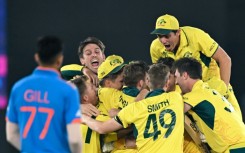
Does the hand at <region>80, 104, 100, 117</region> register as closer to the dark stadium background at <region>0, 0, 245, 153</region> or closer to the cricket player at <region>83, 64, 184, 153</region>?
the cricket player at <region>83, 64, 184, 153</region>

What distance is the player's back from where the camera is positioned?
24.4 feet

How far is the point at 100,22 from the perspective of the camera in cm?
1277

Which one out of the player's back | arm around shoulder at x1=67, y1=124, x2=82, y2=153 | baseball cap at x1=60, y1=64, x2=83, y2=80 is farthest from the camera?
baseball cap at x1=60, y1=64, x2=83, y2=80

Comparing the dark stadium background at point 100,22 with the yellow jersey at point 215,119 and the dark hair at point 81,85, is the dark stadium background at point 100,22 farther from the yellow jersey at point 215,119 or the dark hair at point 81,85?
the dark hair at point 81,85

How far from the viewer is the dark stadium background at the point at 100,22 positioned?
499 inches

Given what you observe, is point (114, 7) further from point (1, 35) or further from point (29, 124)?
point (29, 124)

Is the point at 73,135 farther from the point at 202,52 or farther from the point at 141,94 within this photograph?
the point at 202,52

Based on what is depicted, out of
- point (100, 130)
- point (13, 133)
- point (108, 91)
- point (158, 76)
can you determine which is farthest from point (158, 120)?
point (13, 133)

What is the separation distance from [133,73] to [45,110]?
5.68 ft

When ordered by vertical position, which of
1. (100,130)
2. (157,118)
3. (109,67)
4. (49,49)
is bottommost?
(100,130)

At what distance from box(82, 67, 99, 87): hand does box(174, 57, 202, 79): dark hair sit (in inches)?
49.7

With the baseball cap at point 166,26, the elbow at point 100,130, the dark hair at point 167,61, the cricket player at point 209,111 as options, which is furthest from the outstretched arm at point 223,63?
the elbow at point 100,130

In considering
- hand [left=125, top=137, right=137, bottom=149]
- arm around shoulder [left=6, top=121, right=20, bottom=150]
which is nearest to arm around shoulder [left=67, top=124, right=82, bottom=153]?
arm around shoulder [left=6, top=121, right=20, bottom=150]

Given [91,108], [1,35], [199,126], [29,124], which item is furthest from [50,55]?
[1,35]
